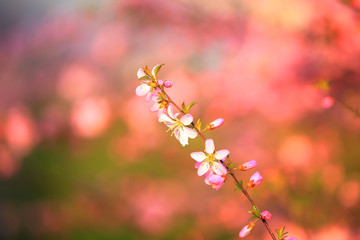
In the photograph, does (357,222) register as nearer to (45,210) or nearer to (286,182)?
(286,182)

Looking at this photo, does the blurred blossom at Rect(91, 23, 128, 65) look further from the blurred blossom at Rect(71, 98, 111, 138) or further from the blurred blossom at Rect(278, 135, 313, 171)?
the blurred blossom at Rect(278, 135, 313, 171)

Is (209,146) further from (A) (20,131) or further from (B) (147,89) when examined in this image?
(A) (20,131)

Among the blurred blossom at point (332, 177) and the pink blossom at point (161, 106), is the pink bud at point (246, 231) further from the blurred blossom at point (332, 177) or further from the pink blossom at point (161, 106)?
the blurred blossom at point (332, 177)

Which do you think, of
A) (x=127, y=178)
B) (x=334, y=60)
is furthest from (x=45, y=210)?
(x=334, y=60)

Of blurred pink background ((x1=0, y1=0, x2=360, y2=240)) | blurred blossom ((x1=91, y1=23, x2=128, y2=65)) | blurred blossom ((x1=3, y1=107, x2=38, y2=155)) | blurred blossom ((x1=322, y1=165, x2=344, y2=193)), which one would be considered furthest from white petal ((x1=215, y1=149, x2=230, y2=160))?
blurred blossom ((x1=3, y1=107, x2=38, y2=155))

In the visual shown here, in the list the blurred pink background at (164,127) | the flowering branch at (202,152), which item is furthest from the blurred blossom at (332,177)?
the flowering branch at (202,152)

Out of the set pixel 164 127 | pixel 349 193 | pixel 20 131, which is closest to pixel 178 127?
pixel 164 127
